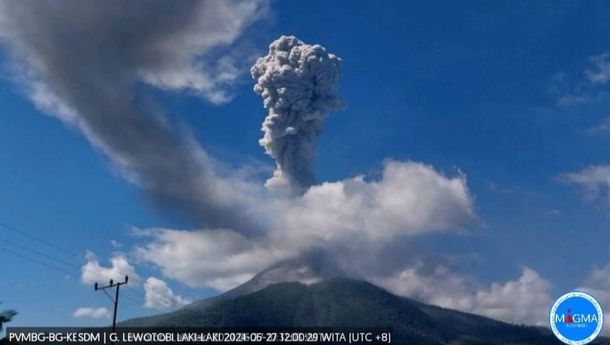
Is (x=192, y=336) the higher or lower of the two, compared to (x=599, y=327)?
higher

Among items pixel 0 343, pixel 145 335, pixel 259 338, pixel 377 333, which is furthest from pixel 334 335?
pixel 0 343

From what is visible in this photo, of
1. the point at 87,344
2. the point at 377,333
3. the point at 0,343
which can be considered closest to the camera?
the point at 0,343

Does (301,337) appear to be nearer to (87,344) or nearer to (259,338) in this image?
(259,338)

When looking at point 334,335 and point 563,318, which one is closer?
point 563,318

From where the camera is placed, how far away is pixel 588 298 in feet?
87.5

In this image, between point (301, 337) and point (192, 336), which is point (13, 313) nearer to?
point (192, 336)

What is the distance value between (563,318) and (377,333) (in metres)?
58.4

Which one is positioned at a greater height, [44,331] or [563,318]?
[44,331]

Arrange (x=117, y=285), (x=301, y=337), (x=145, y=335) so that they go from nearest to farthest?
1. (x=145, y=335)
2. (x=117, y=285)
3. (x=301, y=337)

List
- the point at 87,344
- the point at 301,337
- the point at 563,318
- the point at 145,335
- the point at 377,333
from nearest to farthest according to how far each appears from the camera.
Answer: the point at 563,318 < the point at 145,335 < the point at 377,333 < the point at 301,337 < the point at 87,344

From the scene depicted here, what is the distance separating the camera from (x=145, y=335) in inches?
2709

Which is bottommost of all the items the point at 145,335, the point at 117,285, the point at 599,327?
the point at 599,327

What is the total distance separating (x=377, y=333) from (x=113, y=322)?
3107 cm

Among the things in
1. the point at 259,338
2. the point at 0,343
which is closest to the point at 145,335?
the point at 259,338
